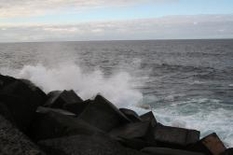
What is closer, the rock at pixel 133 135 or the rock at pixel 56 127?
the rock at pixel 56 127

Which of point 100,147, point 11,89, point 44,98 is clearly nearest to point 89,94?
point 44,98

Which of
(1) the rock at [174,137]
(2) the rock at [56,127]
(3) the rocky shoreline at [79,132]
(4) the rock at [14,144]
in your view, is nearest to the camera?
(4) the rock at [14,144]

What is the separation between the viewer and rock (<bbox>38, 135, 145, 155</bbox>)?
422 centimetres

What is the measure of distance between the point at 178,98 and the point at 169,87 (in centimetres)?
414

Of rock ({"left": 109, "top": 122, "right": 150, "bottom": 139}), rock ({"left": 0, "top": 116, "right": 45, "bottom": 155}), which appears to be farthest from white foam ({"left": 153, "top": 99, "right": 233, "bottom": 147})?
rock ({"left": 0, "top": 116, "right": 45, "bottom": 155})

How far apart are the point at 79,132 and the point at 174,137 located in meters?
2.22

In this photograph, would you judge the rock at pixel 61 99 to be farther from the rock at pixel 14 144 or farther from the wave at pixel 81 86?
the wave at pixel 81 86

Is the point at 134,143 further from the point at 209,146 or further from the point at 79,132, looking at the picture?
the point at 209,146

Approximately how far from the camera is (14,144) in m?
3.48

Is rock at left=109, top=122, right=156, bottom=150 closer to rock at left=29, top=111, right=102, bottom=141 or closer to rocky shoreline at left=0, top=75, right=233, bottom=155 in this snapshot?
rocky shoreline at left=0, top=75, right=233, bottom=155

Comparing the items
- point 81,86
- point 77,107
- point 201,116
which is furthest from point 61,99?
point 81,86

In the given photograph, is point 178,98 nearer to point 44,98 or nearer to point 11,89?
point 44,98

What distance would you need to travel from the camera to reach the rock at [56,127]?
545cm

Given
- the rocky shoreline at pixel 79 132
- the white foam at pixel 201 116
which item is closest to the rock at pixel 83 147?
the rocky shoreline at pixel 79 132
